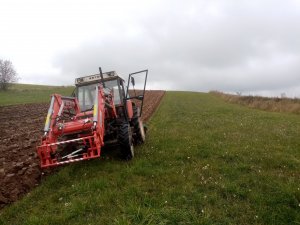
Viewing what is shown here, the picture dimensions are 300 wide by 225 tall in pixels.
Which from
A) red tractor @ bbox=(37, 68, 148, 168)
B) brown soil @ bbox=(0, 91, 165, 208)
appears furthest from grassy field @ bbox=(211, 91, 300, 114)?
brown soil @ bbox=(0, 91, 165, 208)

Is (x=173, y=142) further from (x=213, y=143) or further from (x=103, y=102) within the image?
(x=103, y=102)

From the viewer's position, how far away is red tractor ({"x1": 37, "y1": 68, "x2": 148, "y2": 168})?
7.55 meters

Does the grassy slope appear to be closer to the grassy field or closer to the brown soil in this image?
the brown soil

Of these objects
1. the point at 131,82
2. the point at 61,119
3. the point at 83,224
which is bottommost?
the point at 83,224

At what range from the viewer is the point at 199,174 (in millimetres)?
7281

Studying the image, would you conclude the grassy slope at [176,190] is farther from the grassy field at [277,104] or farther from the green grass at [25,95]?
the green grass at [25,95]

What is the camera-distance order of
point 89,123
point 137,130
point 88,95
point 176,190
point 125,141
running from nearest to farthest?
point 176,190 < point 89,123 < point 125,141 < point 88,95 < point 137,130

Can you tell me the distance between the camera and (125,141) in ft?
27.4

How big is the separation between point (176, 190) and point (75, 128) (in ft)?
10.5

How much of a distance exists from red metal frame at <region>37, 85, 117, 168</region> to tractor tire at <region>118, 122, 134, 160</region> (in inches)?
20.6

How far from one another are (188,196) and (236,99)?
3272 cm

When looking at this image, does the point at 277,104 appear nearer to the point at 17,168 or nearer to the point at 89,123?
the point at 89,123

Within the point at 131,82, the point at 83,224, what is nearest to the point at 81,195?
the point at 83,224

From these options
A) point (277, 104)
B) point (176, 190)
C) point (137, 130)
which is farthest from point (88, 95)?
point (277, 104)
